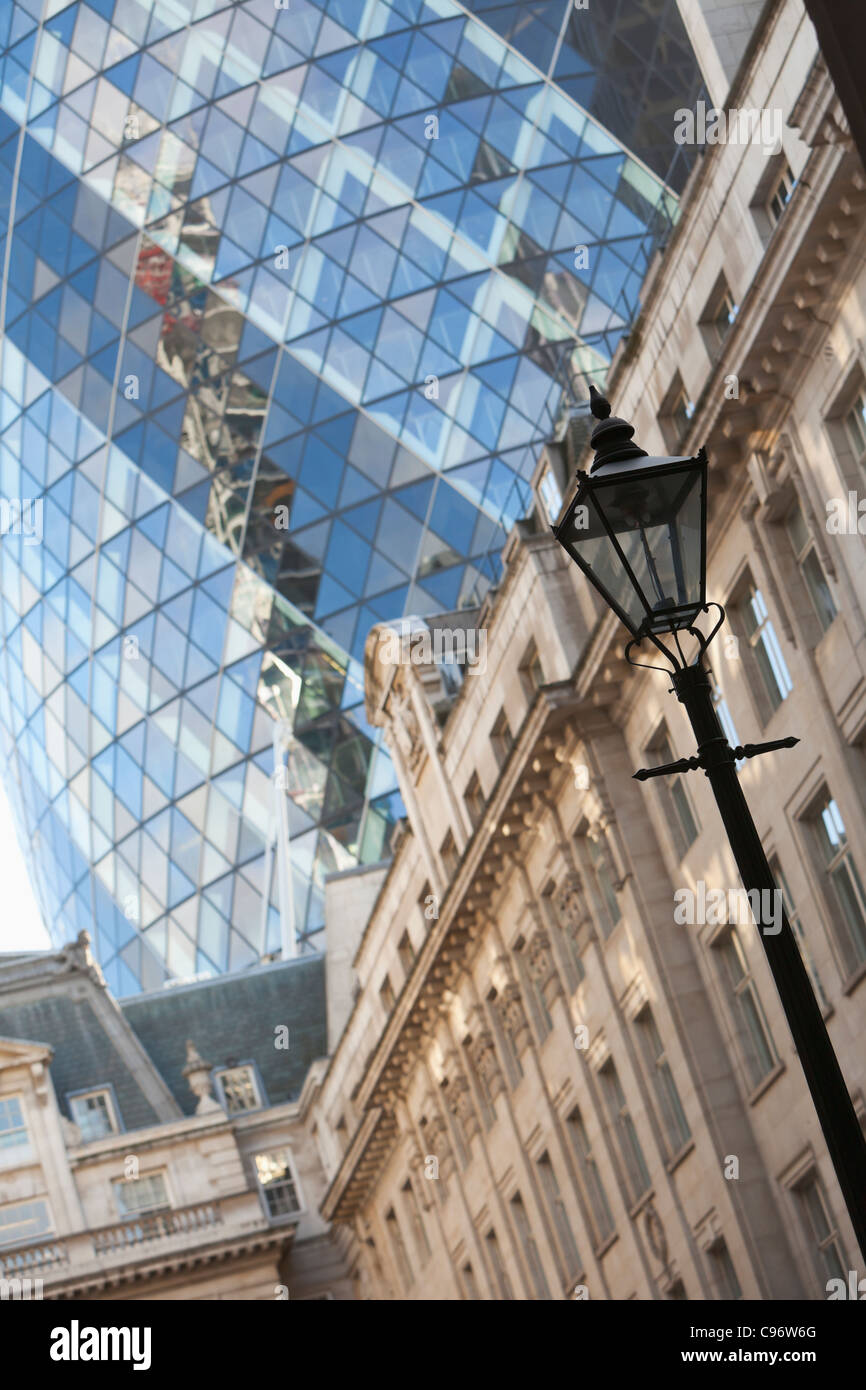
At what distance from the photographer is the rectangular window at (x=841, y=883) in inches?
981

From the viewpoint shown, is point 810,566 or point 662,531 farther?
point 810,566

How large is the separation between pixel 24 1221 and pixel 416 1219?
13.9 m

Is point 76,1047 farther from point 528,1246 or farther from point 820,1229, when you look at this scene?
point 820,1229

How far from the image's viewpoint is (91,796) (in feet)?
291

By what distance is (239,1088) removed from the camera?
6412cm

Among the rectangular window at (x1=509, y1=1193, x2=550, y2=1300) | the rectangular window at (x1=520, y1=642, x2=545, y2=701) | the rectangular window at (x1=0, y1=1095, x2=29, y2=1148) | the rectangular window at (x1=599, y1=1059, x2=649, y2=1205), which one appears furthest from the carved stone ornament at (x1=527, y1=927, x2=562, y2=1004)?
the rectangular window at (x1=0, y1=1095, x2=29, y2=1148)

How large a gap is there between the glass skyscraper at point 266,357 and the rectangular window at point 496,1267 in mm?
27860

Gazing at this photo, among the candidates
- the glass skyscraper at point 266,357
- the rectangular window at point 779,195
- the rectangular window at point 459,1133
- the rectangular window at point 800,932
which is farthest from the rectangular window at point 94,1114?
the rectangular window at point 779,195

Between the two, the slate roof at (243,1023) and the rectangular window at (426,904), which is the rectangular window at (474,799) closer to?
the rectangular window at (426,904)

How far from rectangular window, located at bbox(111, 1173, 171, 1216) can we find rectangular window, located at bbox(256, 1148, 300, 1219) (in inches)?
123

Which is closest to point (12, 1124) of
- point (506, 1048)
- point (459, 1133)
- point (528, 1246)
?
point (459, 1133)

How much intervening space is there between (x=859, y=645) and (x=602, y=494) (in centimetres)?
1424
